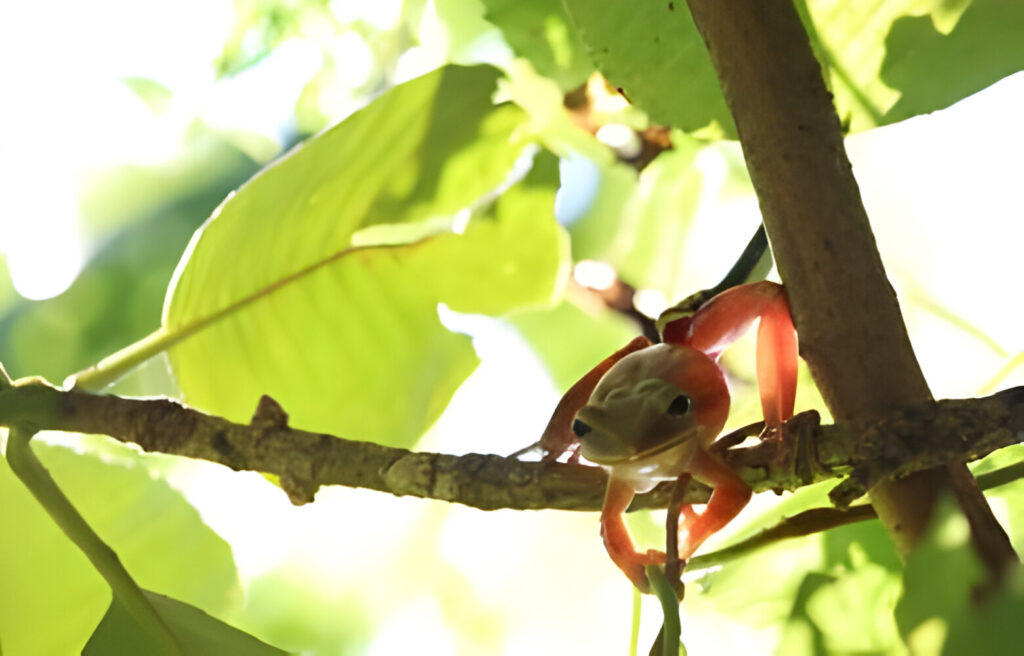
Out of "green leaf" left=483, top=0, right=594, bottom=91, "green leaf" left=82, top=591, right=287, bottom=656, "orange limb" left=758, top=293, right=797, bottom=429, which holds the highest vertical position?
"green leaf" left=483, top=0, right=594, bottom=91

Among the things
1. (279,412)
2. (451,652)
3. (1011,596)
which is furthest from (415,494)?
(451,652)

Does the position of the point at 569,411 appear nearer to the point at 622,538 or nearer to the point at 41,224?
the point at 622,538

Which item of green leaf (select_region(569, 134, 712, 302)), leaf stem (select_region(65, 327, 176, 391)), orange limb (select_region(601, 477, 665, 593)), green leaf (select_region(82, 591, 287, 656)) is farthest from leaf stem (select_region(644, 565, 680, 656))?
green leaf (select_region(569, 134, 712, 302))

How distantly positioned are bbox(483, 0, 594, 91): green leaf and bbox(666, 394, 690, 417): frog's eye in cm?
31

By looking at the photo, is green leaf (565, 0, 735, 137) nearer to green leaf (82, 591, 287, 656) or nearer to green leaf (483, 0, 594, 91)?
green leaf (483, 0, 594, 91)

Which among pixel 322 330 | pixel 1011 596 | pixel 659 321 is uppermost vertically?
pixel 322 330

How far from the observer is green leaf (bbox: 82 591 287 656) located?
0.32 meters

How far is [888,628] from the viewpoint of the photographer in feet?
1.31

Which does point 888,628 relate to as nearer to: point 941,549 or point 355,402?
point 941,549

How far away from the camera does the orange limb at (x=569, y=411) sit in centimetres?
30

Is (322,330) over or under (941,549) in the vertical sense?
over

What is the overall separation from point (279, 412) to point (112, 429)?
0.21ft

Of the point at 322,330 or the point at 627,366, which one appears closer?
the point at 627,366

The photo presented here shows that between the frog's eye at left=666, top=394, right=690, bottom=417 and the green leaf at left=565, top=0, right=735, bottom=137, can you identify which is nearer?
the frog's eye at left=666, top=394, right=690, bottom=417
